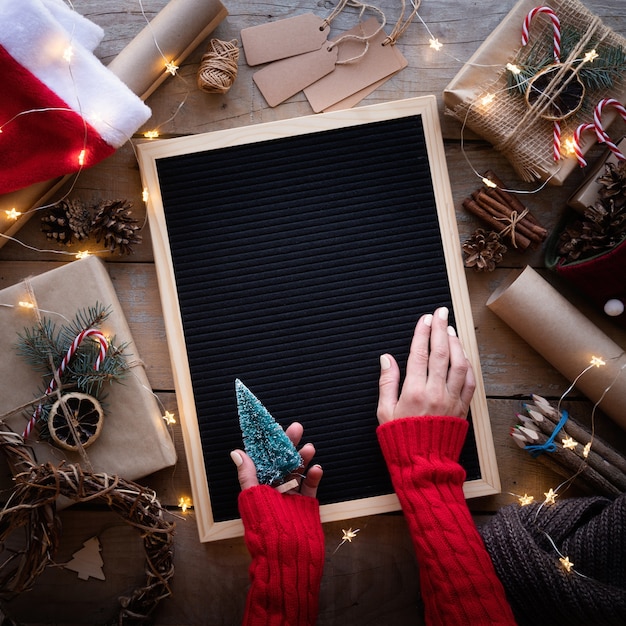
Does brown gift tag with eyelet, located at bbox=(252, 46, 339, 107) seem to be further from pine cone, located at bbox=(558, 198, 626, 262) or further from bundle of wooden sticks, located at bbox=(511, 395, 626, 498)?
bundle of wooden sticks, located at bbox=(511, 395, 626, 498)

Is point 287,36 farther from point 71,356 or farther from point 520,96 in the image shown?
point 71,356

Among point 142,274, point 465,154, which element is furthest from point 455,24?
point 142,274

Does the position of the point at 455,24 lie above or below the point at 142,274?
above

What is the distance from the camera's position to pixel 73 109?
105cm

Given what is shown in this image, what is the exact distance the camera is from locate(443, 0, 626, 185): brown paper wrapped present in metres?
1.11

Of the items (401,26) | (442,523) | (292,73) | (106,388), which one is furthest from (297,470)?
(401,26)

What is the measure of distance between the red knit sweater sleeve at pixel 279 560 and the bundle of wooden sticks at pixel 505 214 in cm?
68

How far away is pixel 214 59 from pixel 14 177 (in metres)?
0.45

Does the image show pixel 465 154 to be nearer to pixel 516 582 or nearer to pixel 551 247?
pixel 551 247

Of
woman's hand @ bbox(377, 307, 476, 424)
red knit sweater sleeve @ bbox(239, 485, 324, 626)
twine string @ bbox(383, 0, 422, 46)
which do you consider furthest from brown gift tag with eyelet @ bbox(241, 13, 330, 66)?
red knit sweater sleeve @ bbox(239, 485, 324, 626)

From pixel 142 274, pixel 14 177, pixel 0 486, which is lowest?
pixel 0 486

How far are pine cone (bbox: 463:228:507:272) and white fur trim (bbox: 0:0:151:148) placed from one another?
687mm

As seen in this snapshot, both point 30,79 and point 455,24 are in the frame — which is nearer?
point 30,79

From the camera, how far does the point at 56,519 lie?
1039 millimetres
